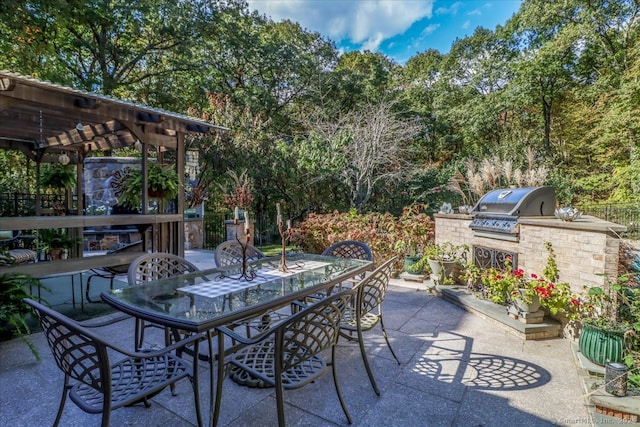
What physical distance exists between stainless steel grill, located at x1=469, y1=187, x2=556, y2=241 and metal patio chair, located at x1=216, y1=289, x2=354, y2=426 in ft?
9.17

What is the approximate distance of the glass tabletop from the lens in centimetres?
171

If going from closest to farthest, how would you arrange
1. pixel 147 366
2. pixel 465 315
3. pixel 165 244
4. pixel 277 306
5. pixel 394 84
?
pixel 147 366
pixel 277 306
pixel 465 315
pixel 165 244
pixel 394 84

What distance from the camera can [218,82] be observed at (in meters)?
10.6

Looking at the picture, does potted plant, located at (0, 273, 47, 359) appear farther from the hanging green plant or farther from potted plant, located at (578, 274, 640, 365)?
potted plant, located at (578, 274, 640, 365)

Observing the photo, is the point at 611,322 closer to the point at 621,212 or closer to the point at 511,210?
the point at 511,210

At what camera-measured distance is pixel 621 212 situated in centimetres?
970

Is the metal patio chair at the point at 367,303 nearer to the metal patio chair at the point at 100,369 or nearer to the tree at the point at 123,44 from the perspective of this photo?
the metal patio chair at the point at 100,369

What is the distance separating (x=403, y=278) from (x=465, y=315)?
1.61 meters

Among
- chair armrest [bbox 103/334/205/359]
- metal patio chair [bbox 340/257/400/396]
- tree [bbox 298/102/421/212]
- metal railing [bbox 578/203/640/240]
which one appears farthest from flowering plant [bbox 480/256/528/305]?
metal railing [bbox 578/203/640/240]

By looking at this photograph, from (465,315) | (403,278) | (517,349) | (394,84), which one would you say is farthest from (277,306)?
(394,84)

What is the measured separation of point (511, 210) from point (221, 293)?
3435 millimetres

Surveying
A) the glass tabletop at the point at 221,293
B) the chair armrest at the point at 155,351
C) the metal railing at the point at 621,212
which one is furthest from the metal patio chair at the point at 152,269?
the metal railing at the point at 621,212

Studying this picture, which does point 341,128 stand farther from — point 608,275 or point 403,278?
point 608,275

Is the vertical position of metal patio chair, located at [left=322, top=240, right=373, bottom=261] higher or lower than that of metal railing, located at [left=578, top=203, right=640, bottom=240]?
lower
